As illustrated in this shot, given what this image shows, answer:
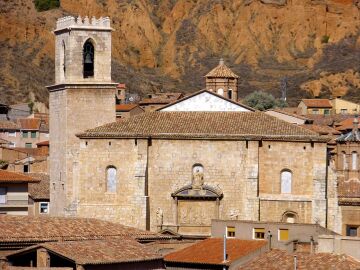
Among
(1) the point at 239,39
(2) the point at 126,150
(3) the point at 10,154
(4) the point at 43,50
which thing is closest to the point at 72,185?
(2) the point at 126,150

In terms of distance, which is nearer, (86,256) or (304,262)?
(86,256)

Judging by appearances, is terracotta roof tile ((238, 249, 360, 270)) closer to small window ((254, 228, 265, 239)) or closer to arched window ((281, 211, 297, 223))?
small window ((254, 228, 265, 239))

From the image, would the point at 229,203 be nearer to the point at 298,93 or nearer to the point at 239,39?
the point at 298,93

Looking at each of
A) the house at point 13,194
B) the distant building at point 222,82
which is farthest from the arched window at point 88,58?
the distant building at point 222,82

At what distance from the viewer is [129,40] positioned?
549 ft

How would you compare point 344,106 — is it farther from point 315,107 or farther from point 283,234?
point 283,234

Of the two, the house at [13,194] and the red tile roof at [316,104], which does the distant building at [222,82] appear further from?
the red tile roof at [316,104]

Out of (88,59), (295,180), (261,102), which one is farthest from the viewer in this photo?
(261,102)

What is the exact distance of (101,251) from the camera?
49.5m

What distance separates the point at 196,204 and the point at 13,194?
25.9ft

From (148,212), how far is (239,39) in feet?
322

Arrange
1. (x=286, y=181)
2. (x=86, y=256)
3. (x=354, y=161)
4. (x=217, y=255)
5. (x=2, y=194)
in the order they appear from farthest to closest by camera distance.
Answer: (x=354, y=161), (x=286, y=181), (x=2, y=194), (x=217, y=255), (x=86, y=256)

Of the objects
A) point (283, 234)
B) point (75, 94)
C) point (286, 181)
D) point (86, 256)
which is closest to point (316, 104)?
point (75, 94)

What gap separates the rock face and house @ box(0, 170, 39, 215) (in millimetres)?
82578
